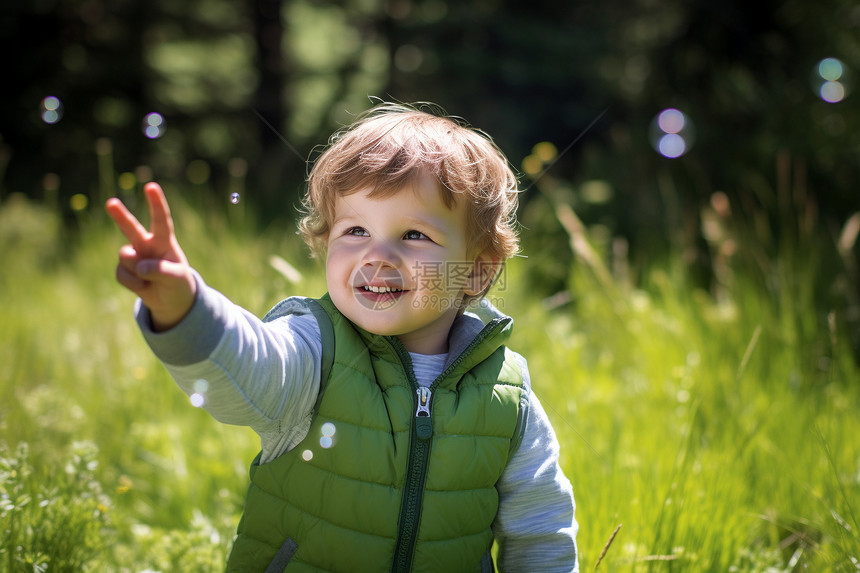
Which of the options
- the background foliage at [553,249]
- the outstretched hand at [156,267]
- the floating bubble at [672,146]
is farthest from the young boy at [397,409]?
the floating bubble at [672,146]

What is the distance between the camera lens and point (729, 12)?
217 inches

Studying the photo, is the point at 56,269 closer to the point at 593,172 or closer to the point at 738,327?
the point at 593,172

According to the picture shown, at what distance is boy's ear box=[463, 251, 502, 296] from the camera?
1759mm

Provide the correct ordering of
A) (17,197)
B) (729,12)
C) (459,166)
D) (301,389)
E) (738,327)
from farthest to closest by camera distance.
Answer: (17,197) → (729,12) → (738,327) → (459,166) → (301,389)

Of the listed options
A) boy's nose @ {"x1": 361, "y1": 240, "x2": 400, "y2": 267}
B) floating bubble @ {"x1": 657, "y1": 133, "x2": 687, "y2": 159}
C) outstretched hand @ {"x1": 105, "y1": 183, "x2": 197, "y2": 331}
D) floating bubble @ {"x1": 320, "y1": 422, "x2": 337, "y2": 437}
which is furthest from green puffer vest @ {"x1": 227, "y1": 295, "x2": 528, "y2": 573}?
floating bubble @ {"x1": 657, "y1": 133, "x2": 687, "y2": 159}

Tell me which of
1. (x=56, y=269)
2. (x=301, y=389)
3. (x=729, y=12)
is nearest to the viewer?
(x=301, y=389)

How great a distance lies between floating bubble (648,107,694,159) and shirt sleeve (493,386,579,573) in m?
4.32

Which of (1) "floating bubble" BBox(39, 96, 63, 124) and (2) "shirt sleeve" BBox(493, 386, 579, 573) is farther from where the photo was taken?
(1) "floating bubble" BBox(39, 96, 63, 124)

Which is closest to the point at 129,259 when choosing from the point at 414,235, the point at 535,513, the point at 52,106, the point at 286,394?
the point at 286,394

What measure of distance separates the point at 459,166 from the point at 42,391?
73.1 inches

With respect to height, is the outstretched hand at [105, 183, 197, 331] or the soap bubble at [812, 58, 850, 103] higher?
the soap bubble at [812, 58, 850, 103]

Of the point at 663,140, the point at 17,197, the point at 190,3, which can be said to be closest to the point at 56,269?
the point at 17,197

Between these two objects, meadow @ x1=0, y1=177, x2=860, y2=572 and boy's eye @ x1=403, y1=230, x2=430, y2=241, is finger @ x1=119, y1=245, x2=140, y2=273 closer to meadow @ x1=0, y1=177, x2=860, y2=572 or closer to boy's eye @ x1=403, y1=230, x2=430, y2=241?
boy's eye @ x1=403, y1=230, x2=430, y2=241

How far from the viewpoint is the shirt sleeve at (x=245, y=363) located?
1139 millimetres
